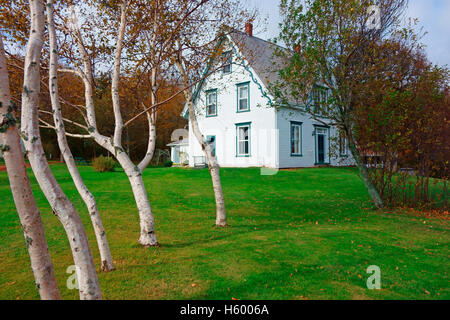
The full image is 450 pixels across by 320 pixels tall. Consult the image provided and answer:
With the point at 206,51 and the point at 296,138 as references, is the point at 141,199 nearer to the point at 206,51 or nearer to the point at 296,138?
the point at 206,51

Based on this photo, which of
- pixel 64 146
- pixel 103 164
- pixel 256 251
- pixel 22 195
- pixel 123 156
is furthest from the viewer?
pixel 103 164

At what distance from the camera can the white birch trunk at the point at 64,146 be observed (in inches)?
167

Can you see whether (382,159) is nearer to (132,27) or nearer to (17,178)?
(132,27)

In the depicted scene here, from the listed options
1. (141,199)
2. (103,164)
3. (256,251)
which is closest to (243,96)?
(103,164)

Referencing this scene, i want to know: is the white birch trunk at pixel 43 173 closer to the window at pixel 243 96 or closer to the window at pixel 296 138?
the window at pixel 243 96

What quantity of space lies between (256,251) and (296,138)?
56.3ft

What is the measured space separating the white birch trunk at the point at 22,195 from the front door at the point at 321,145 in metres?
22.5

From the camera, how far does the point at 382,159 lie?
1005cm

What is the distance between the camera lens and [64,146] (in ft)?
15.0

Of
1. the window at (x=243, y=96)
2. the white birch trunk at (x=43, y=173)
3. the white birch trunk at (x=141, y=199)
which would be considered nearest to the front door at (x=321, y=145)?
the window at (x=243, y=96)

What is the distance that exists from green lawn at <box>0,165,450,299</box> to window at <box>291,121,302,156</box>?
34.3 feet

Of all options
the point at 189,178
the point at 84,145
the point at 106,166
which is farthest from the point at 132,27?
the point at 84,145

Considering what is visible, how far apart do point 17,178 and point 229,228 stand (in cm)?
536

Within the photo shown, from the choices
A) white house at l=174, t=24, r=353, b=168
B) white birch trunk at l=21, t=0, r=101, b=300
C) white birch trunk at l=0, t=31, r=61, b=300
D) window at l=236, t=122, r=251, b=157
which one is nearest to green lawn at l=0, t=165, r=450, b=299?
white birch trunk at l=21, t=0, r=101, b=300
